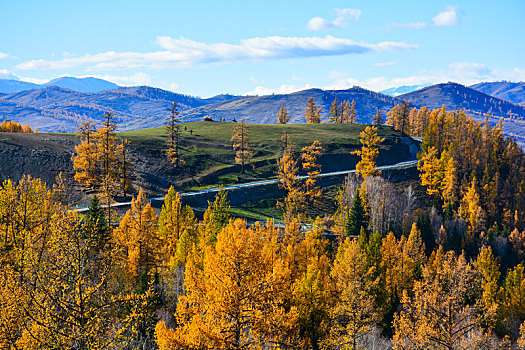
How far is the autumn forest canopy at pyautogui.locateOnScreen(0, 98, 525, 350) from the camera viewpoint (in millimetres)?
18953

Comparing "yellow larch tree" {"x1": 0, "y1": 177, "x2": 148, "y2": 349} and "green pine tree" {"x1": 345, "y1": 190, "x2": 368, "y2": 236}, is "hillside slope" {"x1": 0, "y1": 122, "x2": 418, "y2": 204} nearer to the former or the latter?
"green pine tree" {"x1": 345, "y1": 190, "x2": 368, "y2": 236}

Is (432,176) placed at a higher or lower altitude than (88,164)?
lower

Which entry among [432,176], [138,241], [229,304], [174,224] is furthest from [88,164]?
[432,176]

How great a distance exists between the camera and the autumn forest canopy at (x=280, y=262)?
1895cm

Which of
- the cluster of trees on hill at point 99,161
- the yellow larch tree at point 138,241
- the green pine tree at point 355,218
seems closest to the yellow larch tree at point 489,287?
the green pine tree at point 355,218

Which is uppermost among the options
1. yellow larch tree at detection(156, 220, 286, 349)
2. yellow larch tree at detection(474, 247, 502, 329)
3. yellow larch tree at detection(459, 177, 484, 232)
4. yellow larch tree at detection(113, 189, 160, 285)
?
yellow larch tree at detection(156, 220, 286, 349)

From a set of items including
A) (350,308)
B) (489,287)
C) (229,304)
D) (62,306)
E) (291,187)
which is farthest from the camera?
(291,187)

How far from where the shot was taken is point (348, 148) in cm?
14100

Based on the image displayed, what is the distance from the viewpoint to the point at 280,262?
29.3m

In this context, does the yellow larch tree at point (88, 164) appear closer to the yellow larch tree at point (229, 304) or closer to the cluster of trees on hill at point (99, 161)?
the cluster of trees on hill at point (99, 161)

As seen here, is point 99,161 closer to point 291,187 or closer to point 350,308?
point 291,187

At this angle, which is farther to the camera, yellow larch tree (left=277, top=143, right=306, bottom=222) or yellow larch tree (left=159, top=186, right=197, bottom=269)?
yellow larch tree (left=277, top=143, right=306, bottom=222)

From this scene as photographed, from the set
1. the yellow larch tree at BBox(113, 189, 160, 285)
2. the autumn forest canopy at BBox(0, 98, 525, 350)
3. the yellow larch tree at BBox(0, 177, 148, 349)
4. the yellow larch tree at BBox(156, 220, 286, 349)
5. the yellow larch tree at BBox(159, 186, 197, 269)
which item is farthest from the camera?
the yellow larch tree at BBox(159, 186, 197, 269)

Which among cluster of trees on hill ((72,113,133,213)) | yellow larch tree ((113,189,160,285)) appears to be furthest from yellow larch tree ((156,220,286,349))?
cluster of trees on hill ((72,113,133,213))
